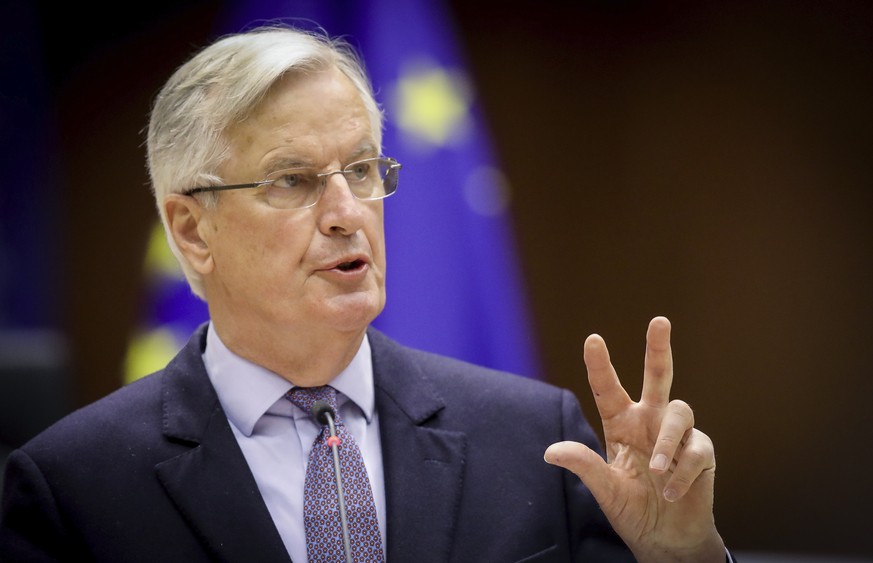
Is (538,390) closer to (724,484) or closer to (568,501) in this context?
(568,501)

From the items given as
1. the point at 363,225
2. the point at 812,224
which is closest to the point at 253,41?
the point at 363,225

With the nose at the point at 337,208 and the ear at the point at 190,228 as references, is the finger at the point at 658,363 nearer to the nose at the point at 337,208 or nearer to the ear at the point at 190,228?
the nose at the point at 337,208

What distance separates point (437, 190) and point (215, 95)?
6.69 ft

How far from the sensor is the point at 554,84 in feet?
13.8

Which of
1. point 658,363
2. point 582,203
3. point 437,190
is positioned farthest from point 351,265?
point 582,203

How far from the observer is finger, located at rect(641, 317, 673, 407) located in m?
1.85

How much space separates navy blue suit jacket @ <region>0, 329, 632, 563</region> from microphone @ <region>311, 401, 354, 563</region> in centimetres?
15

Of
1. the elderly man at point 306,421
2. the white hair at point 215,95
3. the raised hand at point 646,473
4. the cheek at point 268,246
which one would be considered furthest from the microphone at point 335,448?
the white hair at point 215,95

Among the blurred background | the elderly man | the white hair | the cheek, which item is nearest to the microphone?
the elderly man

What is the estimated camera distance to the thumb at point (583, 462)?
183 cm

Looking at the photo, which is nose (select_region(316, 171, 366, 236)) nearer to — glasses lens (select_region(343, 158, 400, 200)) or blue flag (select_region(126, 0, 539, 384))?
glasses lens (select_region(343, 158, 400, 200))

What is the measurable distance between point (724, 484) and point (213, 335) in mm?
2490

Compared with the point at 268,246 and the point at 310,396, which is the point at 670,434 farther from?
the point at 268,246

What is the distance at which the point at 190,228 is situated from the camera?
7.29 ft
